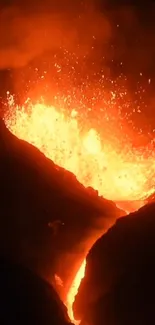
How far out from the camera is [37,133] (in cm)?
784

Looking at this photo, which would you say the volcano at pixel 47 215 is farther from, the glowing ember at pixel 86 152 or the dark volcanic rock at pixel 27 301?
the glowing ember at pixel 86 152

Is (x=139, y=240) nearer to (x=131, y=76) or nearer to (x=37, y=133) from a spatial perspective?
(x=37, y=133)

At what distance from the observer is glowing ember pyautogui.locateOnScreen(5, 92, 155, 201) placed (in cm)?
773

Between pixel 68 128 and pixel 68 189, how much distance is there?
1.61 m

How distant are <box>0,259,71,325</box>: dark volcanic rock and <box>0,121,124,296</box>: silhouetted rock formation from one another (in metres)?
0.33

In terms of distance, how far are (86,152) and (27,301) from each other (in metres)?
2.28

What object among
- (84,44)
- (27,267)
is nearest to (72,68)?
(84,44)

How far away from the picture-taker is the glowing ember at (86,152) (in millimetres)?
7727

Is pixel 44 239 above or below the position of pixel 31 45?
below

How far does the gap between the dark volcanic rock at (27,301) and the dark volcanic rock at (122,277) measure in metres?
0.24

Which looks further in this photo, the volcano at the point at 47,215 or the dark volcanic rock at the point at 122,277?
the volcano at the point at 47,215

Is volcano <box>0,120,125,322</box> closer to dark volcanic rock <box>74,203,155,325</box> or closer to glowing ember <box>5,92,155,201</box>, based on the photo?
dark volcanic rock <box>74,203,155,325</box>

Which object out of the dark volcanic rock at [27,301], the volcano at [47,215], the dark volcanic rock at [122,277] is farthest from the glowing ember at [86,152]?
the dark volcanic rock at [27,301]

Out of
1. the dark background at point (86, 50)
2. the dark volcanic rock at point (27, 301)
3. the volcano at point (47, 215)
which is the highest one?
the dark background at point (86, 50)
